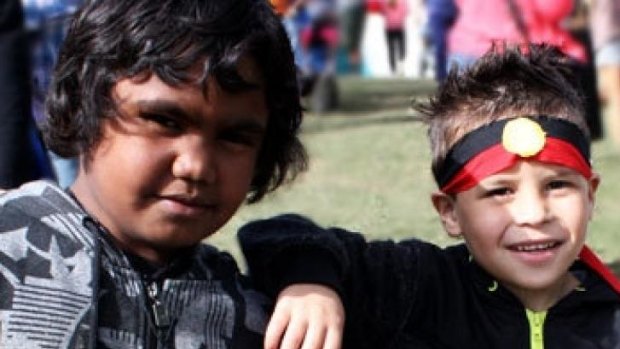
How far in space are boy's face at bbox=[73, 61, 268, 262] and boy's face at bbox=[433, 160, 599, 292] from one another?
529 mm

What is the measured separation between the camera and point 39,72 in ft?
12.0

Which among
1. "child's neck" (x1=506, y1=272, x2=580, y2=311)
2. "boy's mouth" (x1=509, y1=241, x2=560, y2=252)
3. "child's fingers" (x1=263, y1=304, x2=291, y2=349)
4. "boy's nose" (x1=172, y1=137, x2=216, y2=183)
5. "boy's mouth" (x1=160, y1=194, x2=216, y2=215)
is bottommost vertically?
"child's neck" (x1=506, y1=272, x2=580, y2=311)

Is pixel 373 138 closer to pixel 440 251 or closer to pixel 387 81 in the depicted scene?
pixel 440 251

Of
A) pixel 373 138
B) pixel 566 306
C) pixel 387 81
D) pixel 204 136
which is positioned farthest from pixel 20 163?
pixel 387 81

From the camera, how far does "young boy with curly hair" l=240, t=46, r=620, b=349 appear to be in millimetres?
2350

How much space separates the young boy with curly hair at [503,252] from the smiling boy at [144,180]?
276 mm

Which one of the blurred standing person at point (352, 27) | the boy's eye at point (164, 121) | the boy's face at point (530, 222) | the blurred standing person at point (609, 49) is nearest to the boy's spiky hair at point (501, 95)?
the boy's face at point (530, 222)

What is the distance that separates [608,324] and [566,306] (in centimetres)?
8

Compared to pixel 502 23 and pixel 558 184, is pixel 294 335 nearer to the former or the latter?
pixel 558 184

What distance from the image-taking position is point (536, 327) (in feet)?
7.85

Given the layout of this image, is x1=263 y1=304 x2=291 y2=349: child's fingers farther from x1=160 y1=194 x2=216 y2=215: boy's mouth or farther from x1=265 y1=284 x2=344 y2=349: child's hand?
x1=160 y1=194 x2=216 y2=215: boy's mouth

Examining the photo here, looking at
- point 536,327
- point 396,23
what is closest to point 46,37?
point 536,327

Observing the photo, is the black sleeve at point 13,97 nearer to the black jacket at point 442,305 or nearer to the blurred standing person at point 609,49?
the black jacket at point 442,305

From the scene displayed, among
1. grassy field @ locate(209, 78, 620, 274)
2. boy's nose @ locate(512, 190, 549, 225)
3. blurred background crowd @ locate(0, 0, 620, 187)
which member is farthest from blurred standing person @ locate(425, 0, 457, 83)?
boy's nose @ locate(512, 190, 549, 225)
